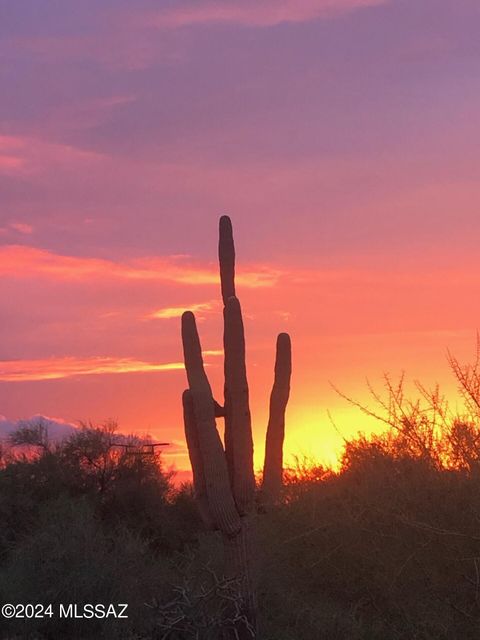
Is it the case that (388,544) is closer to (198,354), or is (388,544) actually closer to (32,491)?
(198,354)

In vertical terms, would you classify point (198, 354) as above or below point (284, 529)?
above

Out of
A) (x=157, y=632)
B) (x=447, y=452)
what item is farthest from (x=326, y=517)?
(x=157, y=632)

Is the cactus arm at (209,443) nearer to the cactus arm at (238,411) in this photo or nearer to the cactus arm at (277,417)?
the cactus arm at (238,411)

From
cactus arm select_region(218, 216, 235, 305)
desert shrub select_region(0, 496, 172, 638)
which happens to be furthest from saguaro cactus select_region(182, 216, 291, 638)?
desert shrub select_region(0, 496, 172, 638)

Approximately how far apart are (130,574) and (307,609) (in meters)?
3.06

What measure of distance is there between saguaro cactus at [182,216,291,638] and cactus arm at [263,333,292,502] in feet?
3.19

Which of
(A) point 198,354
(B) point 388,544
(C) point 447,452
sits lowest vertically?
(B) point 388,544

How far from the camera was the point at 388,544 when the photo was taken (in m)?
15.9

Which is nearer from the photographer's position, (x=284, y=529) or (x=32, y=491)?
(x=284, y=529)

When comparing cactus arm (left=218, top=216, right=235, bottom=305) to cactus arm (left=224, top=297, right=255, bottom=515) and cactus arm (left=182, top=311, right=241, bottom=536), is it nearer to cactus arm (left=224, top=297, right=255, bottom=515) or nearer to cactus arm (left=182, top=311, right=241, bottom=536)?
cactus arm (left=224, top=297, right=255, bottom=515)

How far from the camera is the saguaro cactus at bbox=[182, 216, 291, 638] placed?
1388 cm

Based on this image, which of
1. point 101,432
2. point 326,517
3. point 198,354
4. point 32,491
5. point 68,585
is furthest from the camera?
point 101,432

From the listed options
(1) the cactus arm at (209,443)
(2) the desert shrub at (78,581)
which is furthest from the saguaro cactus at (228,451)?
(2) the desert shrub at (78,581)

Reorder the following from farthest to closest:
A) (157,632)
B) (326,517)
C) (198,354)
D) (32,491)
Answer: (32,491) < (326,517) < (198,354) < (157,632)
